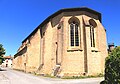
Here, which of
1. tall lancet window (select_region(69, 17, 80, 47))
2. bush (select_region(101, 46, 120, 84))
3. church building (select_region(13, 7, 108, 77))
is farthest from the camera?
tall lancet window (select_region(69, 17, 80, 47))

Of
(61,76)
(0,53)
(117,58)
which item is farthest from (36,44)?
(117,58)

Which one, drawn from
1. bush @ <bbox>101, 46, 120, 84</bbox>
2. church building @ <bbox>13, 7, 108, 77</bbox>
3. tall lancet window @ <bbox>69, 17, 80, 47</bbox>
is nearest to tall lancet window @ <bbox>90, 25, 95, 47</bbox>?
church building @ <bbox>13, 7, 108, 77</bbox>

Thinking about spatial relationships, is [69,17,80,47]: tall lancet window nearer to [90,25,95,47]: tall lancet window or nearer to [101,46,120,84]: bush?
[90,25,95,47]: tall lancet window

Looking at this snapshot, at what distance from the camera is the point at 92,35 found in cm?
2456

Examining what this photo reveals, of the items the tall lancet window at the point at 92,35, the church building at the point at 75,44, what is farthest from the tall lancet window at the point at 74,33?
the tall lancet window at the point at 92,35

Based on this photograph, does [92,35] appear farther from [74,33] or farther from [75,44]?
[75,44]

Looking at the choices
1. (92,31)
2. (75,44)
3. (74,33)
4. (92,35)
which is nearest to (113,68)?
(75,44)

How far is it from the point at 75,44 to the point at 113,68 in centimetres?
1495

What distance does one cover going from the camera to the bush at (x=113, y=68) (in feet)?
27.4

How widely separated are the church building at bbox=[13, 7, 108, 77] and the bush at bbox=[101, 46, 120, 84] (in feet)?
42.6

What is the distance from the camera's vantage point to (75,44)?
77.0 ft

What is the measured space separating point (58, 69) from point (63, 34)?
512 centimetres

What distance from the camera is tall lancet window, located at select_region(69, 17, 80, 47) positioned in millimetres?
23516

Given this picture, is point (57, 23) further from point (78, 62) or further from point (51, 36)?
point (78, 62)
